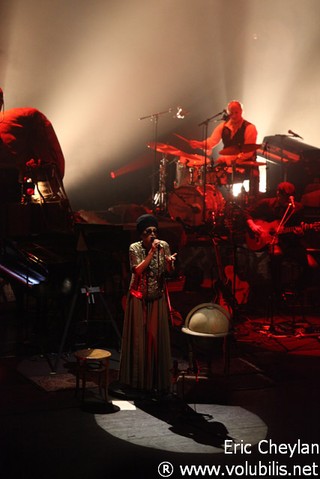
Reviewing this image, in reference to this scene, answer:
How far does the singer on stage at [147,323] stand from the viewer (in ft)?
17.2

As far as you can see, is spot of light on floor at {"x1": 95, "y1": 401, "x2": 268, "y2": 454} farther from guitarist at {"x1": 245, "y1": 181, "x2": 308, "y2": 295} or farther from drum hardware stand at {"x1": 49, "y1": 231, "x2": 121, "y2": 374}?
guitarist at {"x1": 245, "y1": 181, "x2": 308, "y2": 295}

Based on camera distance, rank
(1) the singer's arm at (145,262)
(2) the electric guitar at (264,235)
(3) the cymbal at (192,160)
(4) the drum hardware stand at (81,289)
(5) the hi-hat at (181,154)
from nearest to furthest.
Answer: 1. (1) the singer's arm at (145,262)
2. (4) the drum hardware stand at (81,289)
3. (2) the electric guitar at (264,235)
4. (5) the hi-hat at (181,154)
5. (3) the cymbal at (192,160)

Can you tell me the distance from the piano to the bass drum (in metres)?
2.48

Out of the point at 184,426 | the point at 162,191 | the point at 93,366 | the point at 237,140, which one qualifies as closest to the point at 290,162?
the point at 237,140

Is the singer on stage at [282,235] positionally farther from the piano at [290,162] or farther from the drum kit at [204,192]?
the piano at [290,162]

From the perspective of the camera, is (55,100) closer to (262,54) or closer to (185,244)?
(185,244)

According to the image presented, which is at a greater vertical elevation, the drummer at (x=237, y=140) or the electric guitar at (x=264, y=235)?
the drummer at (x=237, y=140)

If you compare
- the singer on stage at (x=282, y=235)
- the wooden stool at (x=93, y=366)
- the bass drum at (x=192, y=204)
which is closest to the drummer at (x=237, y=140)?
the bass drum at (x=192, y=204)

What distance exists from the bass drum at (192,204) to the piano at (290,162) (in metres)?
2.48

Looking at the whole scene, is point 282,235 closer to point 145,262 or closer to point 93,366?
point 145,262

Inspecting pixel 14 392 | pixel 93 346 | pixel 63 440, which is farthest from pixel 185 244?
pixel 63 440

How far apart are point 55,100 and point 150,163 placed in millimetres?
3542

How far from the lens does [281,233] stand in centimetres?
889

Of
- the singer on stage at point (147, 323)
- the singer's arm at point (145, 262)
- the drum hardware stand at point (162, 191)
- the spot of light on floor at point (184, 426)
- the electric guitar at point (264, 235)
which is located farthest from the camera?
the drum hardware stand at point (162, 191)
